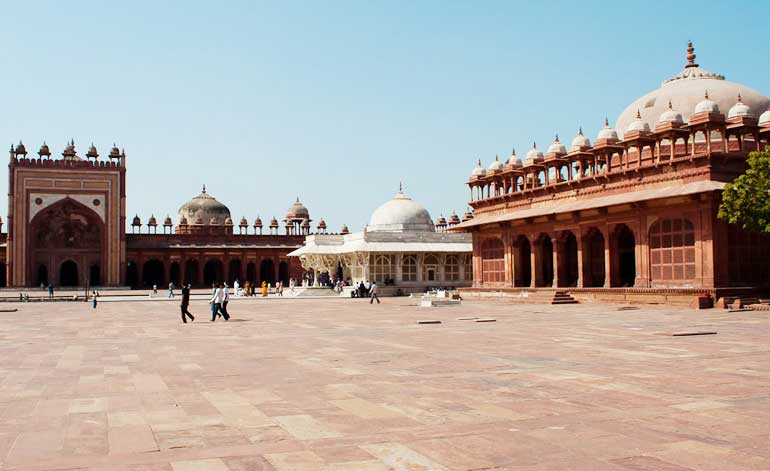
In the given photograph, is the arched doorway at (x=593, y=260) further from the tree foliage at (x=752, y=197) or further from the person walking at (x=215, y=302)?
the person walking at (x=215, y=302)

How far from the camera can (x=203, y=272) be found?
220 ft

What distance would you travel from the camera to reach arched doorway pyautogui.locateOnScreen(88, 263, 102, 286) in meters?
60.8

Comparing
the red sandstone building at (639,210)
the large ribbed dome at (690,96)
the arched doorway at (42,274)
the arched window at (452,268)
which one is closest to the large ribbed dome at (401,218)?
the arched window at (452,268)

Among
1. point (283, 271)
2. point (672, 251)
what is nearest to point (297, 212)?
point (283, 271)

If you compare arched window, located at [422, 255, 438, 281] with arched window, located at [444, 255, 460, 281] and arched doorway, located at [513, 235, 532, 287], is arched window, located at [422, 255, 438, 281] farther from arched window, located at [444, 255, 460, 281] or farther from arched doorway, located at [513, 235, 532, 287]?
arched doorway, located at [513, 235, 532, 287]

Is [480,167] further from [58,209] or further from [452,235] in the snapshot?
[58,209]

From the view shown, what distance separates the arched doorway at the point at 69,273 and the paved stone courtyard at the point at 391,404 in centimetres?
5024

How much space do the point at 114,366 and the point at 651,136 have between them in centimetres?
2451

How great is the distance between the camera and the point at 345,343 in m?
13.5

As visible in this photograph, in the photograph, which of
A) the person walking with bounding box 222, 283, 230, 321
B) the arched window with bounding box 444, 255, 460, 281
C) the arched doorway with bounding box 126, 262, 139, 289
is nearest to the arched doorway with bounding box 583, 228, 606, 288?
the arched window with bounding box 444, 255, 460, 281

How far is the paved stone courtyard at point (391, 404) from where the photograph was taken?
5.17 metres

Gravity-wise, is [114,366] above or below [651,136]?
below

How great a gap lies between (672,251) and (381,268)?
2237 centimetres

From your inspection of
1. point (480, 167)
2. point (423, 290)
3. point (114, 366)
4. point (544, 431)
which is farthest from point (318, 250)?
point (544, 431)
